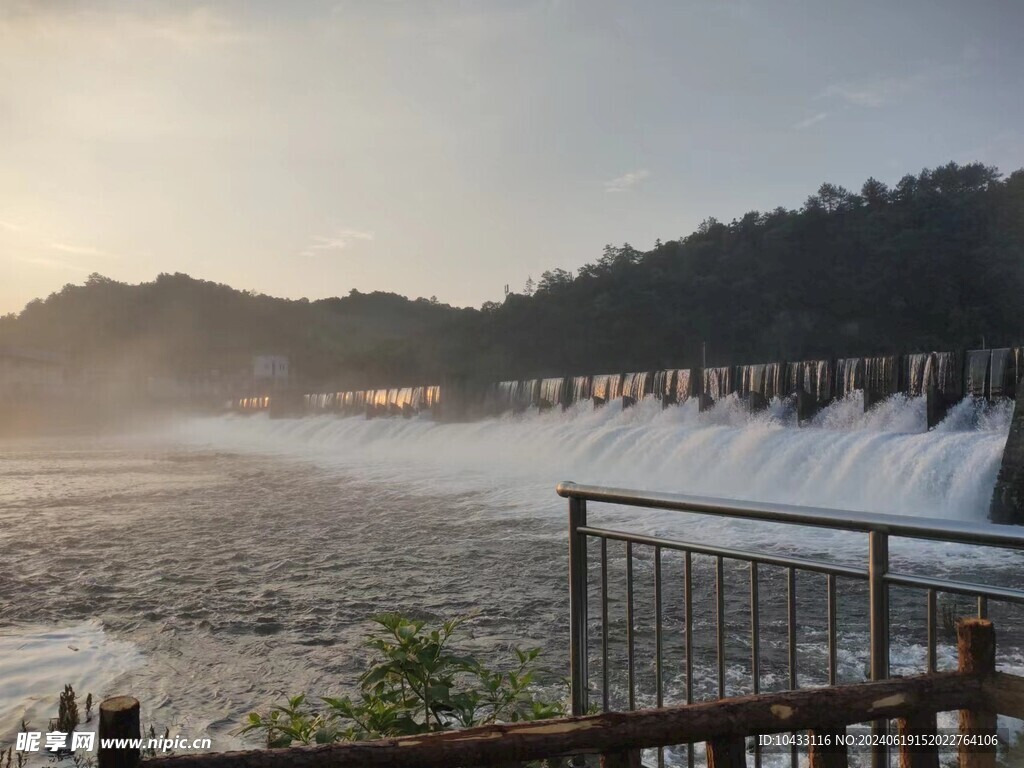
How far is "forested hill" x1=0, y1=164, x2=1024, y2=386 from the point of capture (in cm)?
4322

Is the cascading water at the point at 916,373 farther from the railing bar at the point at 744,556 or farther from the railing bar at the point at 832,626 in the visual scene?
the railing bar at the point at 832,626

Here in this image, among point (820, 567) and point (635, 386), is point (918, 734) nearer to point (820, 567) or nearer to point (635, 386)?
point (820, 567)

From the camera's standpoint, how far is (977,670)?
1.65 meters

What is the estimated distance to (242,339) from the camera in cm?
12962

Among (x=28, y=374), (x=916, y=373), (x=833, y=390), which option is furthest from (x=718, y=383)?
(x=28, y=374)

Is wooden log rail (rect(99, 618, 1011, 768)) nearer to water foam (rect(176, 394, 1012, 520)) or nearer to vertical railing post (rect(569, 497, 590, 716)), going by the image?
vertical railing post (rect(569, 497, 590, 716))

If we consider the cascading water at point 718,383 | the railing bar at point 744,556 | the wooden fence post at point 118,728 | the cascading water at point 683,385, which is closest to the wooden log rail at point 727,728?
the wooden fence post at point 118,728

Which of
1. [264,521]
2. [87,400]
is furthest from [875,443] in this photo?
[87,400]

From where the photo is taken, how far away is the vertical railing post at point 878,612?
6.77 feet

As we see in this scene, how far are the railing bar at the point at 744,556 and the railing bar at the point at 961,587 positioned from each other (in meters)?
0.14

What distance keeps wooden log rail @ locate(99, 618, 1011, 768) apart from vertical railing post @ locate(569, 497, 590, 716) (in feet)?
4.74

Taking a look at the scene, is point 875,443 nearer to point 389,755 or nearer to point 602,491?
point 602,491

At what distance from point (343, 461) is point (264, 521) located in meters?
14.5

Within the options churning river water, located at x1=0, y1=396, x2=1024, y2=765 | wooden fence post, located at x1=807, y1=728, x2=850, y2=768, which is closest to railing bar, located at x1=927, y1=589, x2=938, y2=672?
wooden fence post, located at x1=807, y1=728, x2=850, y2=768
